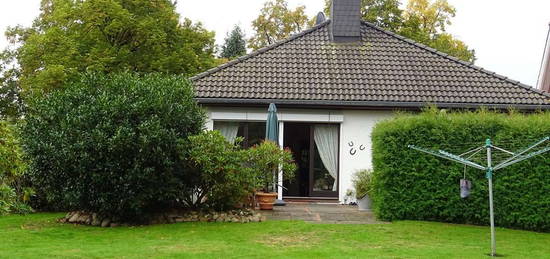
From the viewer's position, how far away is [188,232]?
11.1 meters

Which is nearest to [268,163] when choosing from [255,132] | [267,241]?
[267,241]

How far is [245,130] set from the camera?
54.4 ft

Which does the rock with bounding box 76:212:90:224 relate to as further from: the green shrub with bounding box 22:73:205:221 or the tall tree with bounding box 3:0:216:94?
the tall tree with bounding box 3:0:216:94

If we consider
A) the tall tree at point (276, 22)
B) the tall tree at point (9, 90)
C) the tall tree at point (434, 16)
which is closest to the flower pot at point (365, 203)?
the tall tree at point (434, 16)

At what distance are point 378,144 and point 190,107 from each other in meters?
4.10

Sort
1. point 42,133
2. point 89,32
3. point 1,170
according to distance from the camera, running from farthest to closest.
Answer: point 89,32
point 42,133
point 1,170

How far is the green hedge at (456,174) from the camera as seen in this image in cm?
1187

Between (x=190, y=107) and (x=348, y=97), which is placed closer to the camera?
(x=190, y=107)

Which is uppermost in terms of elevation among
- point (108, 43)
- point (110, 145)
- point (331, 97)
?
point (108, 43)

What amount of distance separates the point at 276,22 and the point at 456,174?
26960 millimetres

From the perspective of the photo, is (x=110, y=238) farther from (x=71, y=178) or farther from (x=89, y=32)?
(x=89, y=32)

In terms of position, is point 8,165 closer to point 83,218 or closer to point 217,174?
point 217,174

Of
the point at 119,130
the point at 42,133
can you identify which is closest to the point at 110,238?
the point at 119,130

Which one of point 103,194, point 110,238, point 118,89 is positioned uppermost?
point 118,89
